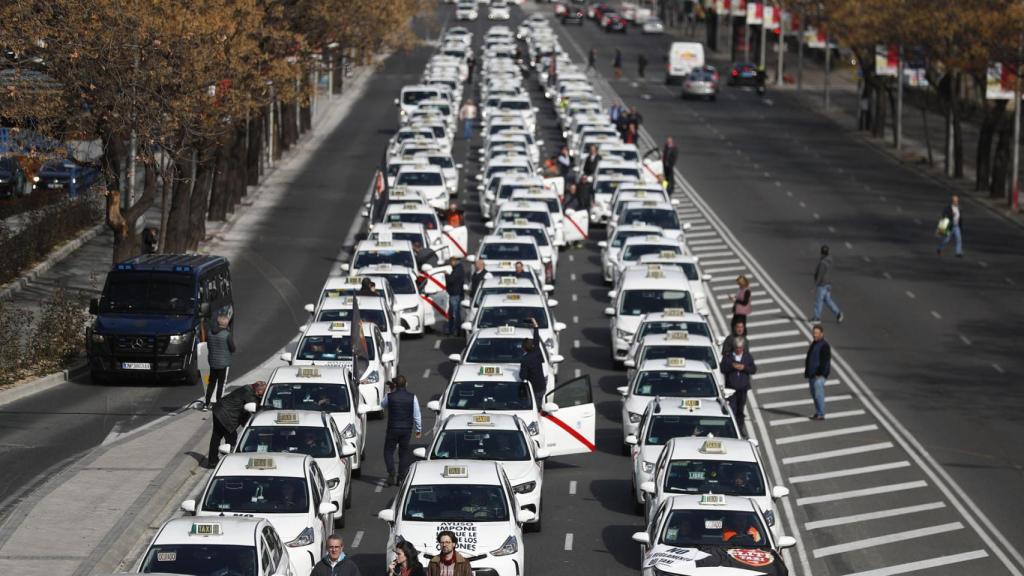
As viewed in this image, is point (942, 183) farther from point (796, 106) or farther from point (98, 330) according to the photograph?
point (98, 330)

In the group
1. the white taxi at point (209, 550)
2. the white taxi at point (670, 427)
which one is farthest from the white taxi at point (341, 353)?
the white taxi at point (209, 550)

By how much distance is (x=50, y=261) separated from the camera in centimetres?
4703

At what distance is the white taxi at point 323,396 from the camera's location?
2678 centimetres

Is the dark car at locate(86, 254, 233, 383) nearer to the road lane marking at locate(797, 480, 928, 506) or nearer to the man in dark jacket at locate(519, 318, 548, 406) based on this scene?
the man in dark jacket at locate(519, 318, 548, 406)

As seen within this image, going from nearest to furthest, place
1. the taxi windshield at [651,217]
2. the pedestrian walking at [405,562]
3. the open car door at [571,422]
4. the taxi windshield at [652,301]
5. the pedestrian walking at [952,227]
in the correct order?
1. the pedestrian walking at [405,562]
2. the open car door at [571,422]
3. the taxi windshield at [652,301]
4. the taxi windshield at [651,217]
5. the pedestrian walking at [952,227]

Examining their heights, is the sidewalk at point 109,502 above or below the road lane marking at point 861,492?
above

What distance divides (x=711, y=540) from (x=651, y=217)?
27615 mm

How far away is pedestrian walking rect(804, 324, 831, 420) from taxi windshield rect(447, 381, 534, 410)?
599 cm

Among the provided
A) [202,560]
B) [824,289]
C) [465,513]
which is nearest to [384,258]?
[824,289]

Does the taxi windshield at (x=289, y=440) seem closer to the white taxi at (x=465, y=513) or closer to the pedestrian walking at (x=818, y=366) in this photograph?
the white taxi at (x=465, y=513)

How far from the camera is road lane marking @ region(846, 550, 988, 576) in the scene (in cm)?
2319

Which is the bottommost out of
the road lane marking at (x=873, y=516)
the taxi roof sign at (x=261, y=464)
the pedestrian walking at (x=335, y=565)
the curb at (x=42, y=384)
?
the curb at (x=42, y=384)

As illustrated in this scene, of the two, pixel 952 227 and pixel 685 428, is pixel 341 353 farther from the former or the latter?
pixel 952 227

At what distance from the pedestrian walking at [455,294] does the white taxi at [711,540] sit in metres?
17.3
